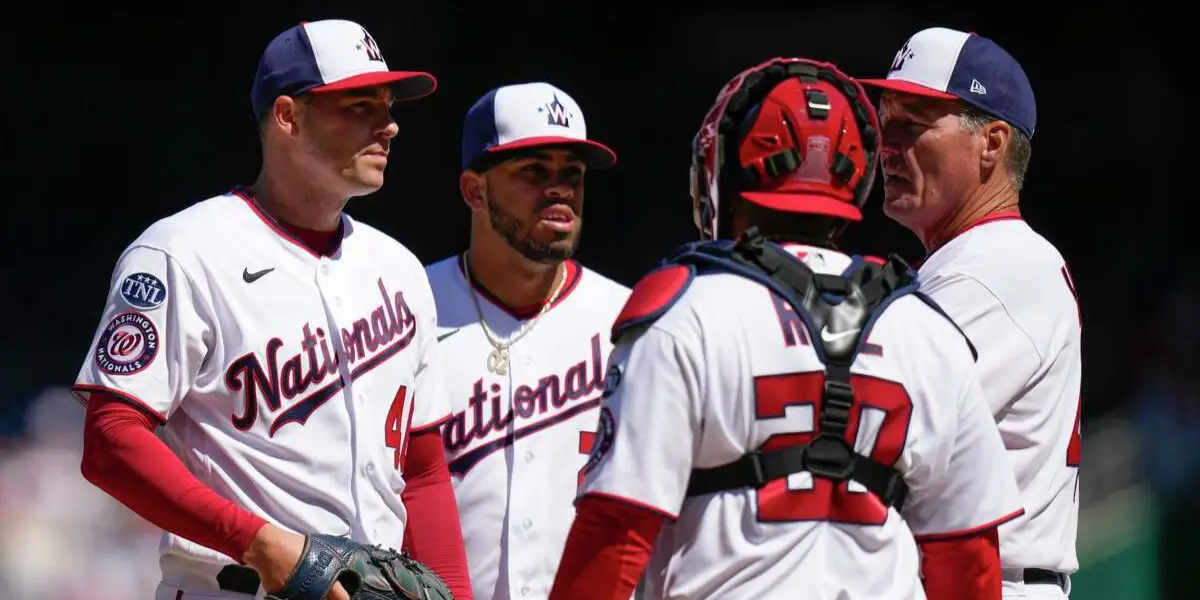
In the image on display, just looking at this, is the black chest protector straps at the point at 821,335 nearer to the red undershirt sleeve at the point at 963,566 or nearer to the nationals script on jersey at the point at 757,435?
the nationals script on jersey at the point at 757,435

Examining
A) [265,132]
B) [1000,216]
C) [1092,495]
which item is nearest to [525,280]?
[265,132]

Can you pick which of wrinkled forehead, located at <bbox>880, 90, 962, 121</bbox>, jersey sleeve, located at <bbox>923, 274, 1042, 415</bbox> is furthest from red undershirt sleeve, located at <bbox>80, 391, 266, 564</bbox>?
wrinkled forehead, located at <bbox>880, 90, 962, 121</bbox>

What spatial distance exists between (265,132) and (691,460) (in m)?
1.38

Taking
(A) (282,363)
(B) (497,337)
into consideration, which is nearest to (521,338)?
(B) (497,337)

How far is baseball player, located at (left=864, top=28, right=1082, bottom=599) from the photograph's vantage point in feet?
→ 9.91

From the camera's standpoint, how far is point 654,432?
2223mm

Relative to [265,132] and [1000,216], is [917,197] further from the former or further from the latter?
[265,132]

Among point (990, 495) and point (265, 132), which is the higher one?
point (265, 132)

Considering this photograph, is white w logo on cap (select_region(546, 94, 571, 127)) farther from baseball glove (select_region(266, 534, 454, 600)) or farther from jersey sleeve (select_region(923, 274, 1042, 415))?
baseball glove (select_region(266, 534, 454, 600))

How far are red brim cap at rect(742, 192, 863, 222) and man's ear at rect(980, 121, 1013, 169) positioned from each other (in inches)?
41.7

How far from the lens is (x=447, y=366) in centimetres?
360

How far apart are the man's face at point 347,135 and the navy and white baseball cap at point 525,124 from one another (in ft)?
1.72

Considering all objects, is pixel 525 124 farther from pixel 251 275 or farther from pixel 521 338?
pixel 251 275

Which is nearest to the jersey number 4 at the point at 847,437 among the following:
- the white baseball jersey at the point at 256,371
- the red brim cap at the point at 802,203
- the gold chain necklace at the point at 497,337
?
the red brim cap at the point at 802,203
